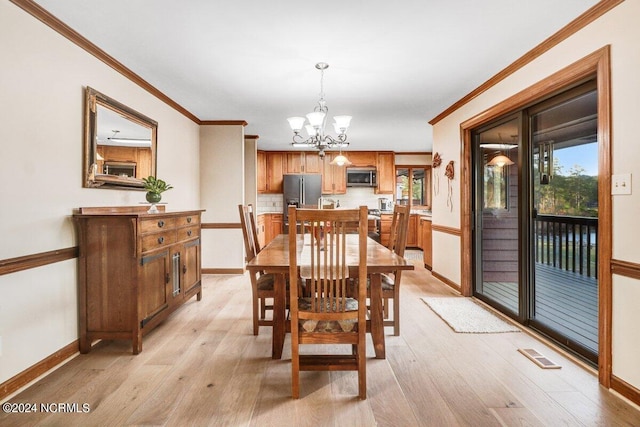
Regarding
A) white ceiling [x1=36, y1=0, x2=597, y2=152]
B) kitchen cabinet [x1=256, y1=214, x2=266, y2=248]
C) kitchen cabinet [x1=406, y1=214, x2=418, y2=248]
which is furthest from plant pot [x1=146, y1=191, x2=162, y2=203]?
kitchen cabinet [x1=406, y1=214, x2=418, y2=248]

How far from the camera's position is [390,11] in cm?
209

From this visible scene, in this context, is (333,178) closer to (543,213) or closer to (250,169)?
(250,169)

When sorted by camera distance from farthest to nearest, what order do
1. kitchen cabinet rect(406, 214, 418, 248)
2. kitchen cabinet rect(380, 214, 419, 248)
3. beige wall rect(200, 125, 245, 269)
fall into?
1. kitchen cabinet rect(406, 214, 418, 248)
2. kitchen cabinet rect(380, 214, 419, 248)
3. beige wall rect(200, 125, 245, 269)

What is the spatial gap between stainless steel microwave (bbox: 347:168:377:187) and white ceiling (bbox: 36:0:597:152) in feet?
10.9

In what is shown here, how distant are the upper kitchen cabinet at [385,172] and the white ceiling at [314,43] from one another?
3352 millimetres

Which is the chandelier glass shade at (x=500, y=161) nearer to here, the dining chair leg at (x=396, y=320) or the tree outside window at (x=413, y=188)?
the dining chair leg at (x=396, y=320)

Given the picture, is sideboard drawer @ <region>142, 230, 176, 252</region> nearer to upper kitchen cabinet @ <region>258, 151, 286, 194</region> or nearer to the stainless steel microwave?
upper kitchen cabinet @ <region>258, 151, 286, 194</region>

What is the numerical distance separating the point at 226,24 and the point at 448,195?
130 inches

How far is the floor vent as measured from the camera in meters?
2.20

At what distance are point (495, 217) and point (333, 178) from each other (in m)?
3.95

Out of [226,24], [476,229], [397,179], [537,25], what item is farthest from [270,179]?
[537,25]

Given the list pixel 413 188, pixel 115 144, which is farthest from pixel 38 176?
pixel 413 188

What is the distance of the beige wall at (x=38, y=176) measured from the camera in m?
1.90

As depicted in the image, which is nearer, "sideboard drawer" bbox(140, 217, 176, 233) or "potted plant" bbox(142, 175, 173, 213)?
"sideboard drawer" bbox(140, 217, 176, 233)
